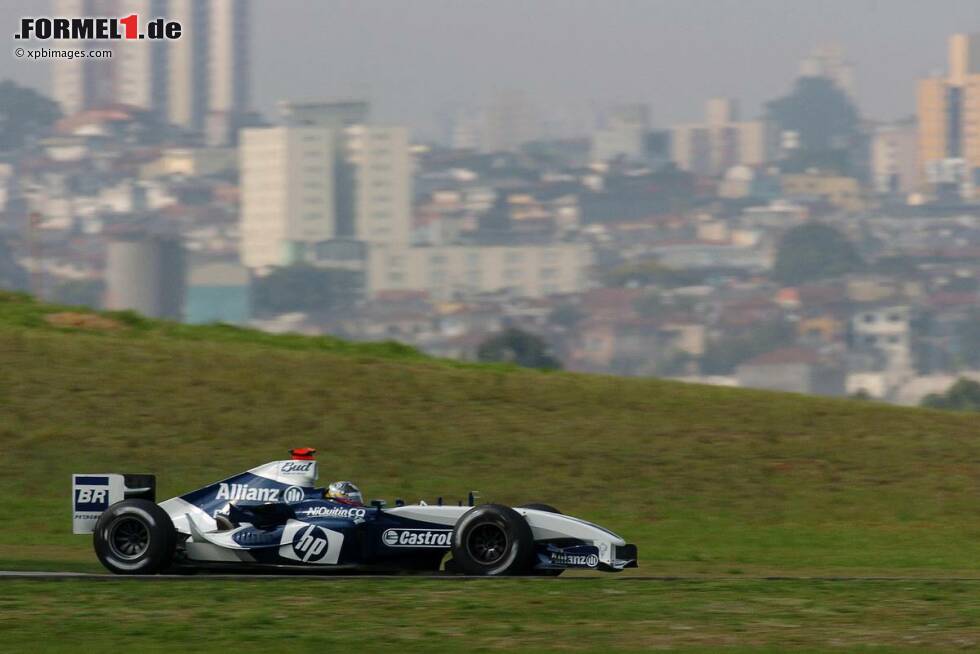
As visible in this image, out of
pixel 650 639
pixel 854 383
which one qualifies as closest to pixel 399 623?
pixel 650 639

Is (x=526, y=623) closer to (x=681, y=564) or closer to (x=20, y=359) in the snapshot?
(x=681, y=564)

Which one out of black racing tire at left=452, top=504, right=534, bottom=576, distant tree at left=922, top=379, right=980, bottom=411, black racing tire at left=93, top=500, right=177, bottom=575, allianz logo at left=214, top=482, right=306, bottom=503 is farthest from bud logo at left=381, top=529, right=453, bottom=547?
distant tree at left=922, top=379, right=980, bottom=411

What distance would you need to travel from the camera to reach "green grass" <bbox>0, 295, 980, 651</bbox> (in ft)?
32.9

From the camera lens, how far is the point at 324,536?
1264 cm

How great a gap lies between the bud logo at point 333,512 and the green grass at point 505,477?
901 mm

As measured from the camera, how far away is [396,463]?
22812mm

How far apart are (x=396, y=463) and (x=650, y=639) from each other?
13.5 m

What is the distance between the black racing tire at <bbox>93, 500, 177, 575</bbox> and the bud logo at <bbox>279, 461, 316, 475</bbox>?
1.10 metres

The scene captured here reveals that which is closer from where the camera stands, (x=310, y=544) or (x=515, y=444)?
(x=310, y=544)

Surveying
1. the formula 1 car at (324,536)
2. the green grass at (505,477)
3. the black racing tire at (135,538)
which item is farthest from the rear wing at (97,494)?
the green grass at (505,477)

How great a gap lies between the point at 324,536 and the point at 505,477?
31.8 feet

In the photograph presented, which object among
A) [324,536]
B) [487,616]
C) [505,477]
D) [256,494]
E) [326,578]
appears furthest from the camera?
[505,477]

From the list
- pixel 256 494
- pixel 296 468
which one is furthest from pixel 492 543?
pixel 256 494

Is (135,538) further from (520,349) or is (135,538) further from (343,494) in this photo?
(520,349)
